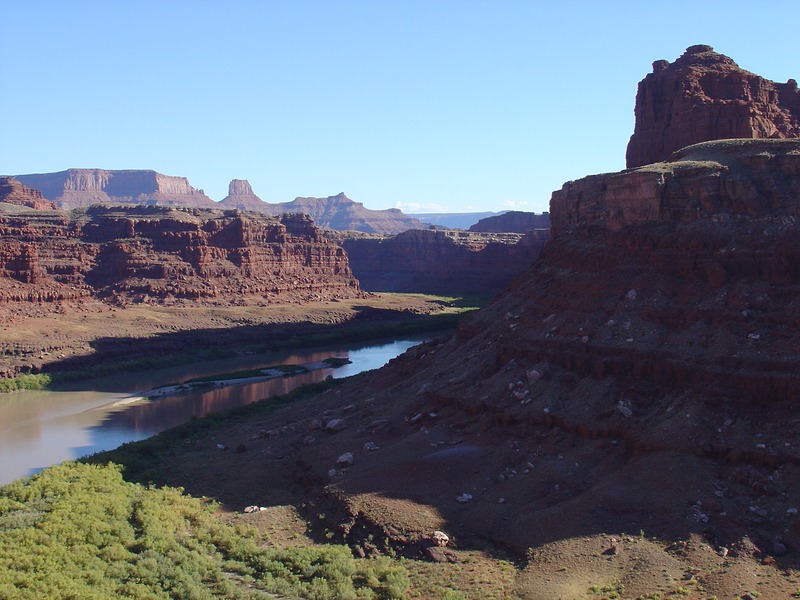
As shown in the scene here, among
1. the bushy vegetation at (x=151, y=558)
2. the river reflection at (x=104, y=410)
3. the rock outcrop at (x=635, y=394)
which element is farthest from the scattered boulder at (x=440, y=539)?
the river reflection at (x=104, y=410)

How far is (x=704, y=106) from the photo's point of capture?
211 ft

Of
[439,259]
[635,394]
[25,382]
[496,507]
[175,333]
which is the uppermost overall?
[635,394]

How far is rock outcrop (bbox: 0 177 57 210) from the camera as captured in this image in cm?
13338

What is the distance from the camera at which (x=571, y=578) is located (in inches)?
850

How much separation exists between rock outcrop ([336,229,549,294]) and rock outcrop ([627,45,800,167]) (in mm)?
54696

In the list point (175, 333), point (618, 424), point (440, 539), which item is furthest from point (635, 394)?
point (175, 333)

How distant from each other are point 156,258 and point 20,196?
4825 centimetres

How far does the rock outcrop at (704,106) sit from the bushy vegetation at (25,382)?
152 ft

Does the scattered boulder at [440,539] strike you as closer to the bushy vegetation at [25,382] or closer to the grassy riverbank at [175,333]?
the bushy vegetation at [25,382]

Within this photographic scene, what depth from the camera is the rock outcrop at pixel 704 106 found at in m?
63.5

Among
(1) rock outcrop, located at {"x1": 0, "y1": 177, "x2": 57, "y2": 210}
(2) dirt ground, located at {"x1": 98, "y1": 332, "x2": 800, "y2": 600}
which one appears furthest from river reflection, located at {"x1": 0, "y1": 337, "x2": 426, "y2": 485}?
(1) rock outcrop, located at {"x1": 0, "y1": 177, "x2": 57, "y2": 210}

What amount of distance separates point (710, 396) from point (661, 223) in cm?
921

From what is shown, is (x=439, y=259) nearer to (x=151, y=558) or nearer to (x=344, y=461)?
(x=344, y=461)

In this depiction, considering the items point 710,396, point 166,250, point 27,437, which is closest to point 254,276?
point 166,250
